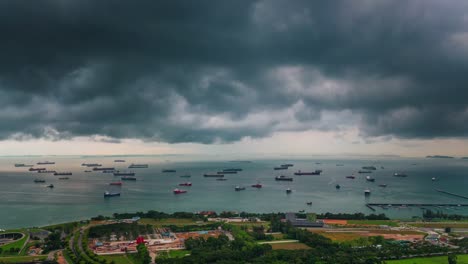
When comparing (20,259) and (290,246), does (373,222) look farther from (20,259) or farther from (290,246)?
(20,259)

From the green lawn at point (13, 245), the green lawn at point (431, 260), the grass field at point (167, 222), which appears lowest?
the green lawn at point (431, 260)

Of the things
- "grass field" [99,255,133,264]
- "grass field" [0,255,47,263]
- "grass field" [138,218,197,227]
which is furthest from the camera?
"grass field" [138,218,197,227]

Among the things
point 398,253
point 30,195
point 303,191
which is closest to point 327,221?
point 398,253

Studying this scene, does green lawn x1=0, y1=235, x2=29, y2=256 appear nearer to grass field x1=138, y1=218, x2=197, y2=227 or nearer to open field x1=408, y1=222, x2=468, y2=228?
grass field x1=138, y1=218, x2=197, y2=227

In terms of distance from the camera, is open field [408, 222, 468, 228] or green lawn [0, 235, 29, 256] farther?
open field [408, 222, 468, 228]

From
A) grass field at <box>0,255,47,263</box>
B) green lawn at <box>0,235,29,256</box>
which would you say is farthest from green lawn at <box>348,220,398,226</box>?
green lawn at <box>0,235,29,256</box>

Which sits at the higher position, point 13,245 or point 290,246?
point 13,245

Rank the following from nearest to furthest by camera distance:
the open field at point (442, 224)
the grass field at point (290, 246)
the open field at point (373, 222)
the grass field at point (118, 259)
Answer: the grass field at point (118, 259) < the grass field at point (290, 246) < the open field at point (442, 224) < the open field at point (373, 222)

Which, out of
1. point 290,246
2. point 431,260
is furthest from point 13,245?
point 431,260

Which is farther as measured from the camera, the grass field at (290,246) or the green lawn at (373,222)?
the green lawn at (373,222)

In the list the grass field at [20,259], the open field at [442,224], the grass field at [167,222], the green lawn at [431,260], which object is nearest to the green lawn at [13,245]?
the grass field at [20,259]

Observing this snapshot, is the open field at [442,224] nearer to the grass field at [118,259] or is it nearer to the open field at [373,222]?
the open field at [373,222]
